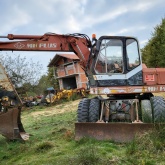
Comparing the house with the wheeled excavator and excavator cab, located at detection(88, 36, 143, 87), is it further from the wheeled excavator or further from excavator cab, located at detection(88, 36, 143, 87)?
excavator cab, located at detection(88, 36, 143, 87)

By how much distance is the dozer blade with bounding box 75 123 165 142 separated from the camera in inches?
248

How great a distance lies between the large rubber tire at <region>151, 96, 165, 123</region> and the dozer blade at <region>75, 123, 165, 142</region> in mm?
422

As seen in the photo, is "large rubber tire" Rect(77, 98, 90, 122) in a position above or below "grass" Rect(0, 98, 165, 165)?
above

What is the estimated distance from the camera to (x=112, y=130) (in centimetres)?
659

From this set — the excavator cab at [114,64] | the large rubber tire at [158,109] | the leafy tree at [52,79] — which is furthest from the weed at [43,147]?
the leafy tree at [52,79]

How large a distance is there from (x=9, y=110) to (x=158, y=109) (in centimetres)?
383

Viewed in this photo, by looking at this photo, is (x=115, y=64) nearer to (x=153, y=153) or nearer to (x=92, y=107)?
(x=92, y=107)

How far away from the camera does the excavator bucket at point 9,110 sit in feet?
23.2

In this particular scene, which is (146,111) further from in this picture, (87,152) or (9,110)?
(9,110)

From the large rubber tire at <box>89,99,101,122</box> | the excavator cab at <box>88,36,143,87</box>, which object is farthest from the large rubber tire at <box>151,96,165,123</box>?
the large rubber tire at <box>89,99,101,122</box>

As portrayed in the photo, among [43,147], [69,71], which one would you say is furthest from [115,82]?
[69,71]

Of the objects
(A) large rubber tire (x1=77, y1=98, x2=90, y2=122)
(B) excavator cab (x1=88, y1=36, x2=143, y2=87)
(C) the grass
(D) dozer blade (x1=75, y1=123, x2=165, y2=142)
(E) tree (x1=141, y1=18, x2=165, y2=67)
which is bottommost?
(C) the grass

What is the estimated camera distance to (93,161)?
455 centimetres

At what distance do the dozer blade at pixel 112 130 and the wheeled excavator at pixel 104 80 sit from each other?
28 millimetres
